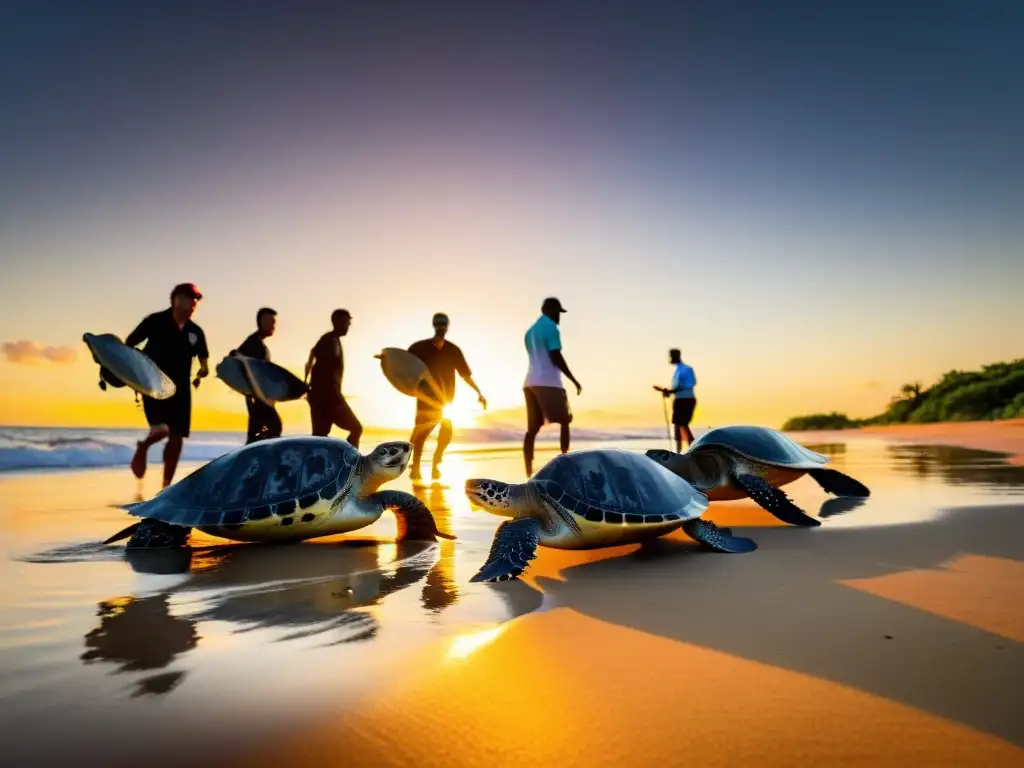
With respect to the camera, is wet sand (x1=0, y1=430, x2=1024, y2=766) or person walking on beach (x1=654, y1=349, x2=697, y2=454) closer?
wet sand (x1=0, y1=430, x2=1024, y2=766)

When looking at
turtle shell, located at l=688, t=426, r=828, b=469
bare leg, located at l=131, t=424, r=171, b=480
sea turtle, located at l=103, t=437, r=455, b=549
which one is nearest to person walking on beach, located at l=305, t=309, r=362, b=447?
bare leg, located at l=131, t=424, r=171, b=480

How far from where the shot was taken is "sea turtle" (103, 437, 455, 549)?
14.1ft

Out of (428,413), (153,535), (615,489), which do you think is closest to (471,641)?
(615,489)

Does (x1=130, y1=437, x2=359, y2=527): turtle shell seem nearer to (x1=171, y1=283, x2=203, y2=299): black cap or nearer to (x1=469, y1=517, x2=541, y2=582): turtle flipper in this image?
(x1=469, y1=517, x2=541, y2=582): turtle flipper

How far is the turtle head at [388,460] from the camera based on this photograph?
185 inches

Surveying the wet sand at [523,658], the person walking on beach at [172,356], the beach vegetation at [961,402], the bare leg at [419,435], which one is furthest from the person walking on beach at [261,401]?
the beach vegetation at [961,402]

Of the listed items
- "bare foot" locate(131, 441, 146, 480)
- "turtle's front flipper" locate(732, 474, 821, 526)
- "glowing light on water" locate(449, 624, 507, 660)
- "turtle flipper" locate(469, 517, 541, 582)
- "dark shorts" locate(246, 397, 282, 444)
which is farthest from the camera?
"dark shorts" locate(246, 397, 282, 444)

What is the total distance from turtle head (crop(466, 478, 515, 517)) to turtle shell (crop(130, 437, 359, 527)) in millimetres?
1055

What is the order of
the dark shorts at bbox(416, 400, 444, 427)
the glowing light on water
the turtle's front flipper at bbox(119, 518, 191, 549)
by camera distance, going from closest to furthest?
the glowing light on water
the turtle's front flipper at bbox(119, 518, 191, 549)
the dark shorts at bbox(416, 400, 444, 427)

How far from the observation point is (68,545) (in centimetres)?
477

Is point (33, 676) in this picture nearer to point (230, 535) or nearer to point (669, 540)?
point (230, 535)

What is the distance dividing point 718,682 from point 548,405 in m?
7.84

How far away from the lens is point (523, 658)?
2275 mm

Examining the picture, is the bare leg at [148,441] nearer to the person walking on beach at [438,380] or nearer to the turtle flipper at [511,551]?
the person walking on beach at [438,380]
